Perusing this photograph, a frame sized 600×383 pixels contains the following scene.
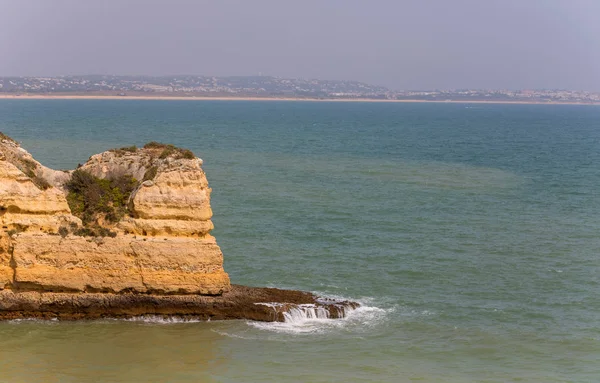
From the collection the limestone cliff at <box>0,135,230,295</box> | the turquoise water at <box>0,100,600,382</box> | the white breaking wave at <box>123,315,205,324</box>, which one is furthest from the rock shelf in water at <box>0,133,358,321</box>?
the turquoise water at <box>0,100,600,382</box>

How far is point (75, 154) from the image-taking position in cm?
6888

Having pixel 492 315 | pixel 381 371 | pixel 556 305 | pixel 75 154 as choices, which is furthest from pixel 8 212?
pixel 75 154

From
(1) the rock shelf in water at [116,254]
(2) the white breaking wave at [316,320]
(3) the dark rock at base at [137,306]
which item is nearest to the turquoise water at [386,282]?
(2) the white breaking wave at [316,320]

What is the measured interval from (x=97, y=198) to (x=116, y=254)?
2.56 metres

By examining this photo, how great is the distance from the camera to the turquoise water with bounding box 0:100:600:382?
23.8m

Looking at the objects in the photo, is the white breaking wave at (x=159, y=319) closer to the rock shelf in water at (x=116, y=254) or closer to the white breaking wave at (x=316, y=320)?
the rock shelf in water at (x=116, y=254)

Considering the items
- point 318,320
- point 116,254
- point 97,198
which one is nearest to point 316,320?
point 318,320

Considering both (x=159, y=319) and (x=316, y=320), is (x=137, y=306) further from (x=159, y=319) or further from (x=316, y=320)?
(x=316, y=320)

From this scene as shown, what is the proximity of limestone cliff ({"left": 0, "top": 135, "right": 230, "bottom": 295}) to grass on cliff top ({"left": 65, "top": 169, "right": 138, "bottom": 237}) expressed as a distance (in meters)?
0.17

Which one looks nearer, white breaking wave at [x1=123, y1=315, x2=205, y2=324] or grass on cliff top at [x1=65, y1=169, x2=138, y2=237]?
white breaking wave at [x1=123, y1=315, x2=205, y2=324]

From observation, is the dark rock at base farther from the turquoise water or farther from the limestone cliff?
the turquoise water

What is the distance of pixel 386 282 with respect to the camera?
1280 inches

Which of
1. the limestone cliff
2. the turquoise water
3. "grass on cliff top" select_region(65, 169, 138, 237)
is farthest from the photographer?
"grass on cliff top" select_region(65, 169, 138, 237)

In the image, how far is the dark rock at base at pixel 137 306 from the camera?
25953 millimetres
